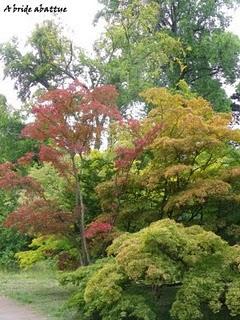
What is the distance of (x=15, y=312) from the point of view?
9828mm

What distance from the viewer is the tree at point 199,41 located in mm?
26078

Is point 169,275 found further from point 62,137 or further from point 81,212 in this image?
point 62,137

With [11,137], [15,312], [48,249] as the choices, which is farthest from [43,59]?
[15,312]

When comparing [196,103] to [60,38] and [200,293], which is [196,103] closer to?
[200,293]

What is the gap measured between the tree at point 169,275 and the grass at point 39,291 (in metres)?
1.43

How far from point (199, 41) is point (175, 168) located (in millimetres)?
18833

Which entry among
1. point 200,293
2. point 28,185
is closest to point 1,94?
point 28,185

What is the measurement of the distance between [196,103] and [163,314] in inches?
155

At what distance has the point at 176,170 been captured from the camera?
929 cm

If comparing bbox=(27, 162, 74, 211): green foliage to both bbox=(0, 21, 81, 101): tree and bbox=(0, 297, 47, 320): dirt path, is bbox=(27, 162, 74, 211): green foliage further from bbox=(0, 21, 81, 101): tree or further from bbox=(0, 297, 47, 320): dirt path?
bbox=(0, 21, 81, 101): tree

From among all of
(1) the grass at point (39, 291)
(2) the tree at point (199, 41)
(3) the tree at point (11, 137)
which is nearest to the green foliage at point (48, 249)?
(1) the grass at point (39, 291)

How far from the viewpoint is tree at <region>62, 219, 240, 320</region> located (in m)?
7.40

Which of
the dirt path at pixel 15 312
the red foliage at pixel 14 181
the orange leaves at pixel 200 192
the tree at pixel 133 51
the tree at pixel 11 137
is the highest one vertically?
the tree at pixel 133 51

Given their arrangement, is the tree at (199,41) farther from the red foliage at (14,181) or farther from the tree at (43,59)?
the red foliage at (14,181)
